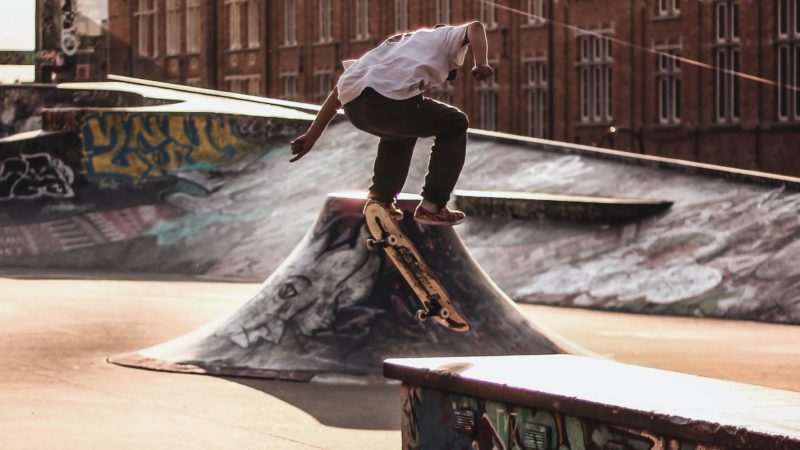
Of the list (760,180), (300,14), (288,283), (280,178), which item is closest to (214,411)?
(288,283)

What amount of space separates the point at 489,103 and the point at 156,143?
28410 mm

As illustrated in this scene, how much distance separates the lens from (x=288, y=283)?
592 inches

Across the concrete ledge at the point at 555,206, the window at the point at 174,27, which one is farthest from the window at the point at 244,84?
the concrete ledge at the point at 555,206

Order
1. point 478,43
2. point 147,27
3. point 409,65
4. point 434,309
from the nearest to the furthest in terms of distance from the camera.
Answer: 1. point 478,43
2. point 409,65
3. point 434,309
4. point 147,27

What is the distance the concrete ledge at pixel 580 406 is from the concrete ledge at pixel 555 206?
1578 centimetres

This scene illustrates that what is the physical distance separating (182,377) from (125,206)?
16.2m

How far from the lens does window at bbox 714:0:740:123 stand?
48.9m

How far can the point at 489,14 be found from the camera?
2288 inches

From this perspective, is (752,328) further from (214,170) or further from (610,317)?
(214,170)

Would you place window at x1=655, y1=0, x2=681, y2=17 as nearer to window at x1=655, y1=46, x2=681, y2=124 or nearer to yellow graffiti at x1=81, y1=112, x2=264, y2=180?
window at x1=655, y1=46, x2=681, y2=124

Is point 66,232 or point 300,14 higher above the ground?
point 300,14

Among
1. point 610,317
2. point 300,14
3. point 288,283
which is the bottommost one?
point 610,317

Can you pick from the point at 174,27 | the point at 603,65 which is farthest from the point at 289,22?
the point at 603,65

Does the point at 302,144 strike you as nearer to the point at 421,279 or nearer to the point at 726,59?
the point at 421,279
